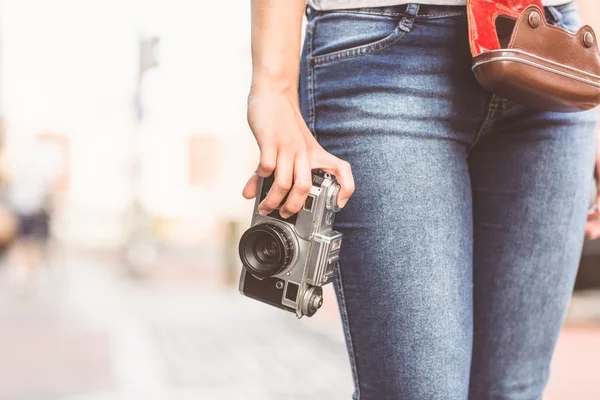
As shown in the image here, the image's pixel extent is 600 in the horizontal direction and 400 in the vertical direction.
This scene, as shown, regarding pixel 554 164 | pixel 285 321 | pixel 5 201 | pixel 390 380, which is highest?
pixel 554 164

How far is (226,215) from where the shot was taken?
839cm

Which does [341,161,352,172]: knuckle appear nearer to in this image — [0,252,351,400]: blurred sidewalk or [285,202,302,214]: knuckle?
[285,202,302,214]: knuckle

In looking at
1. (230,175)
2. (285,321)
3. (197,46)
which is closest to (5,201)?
(230,175)

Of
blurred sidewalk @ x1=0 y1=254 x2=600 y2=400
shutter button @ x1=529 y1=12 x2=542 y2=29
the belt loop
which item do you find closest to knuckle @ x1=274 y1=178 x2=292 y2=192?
the belt loop

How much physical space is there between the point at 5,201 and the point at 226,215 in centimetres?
686

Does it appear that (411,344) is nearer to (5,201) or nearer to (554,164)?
(554,164)

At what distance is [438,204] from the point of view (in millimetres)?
895

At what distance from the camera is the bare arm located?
0.82 m

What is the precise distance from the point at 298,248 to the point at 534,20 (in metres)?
0.42

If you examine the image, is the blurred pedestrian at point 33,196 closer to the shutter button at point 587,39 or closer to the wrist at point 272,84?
the wrist at point 272,84

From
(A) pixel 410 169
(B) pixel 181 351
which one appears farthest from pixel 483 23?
(B) pixel 181 351

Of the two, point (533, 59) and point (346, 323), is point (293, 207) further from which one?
point (533, 59)

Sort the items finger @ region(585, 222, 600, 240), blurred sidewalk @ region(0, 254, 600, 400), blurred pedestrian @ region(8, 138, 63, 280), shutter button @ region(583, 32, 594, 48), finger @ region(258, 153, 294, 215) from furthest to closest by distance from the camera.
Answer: blurred pedestrian @ region(8, 138, 63, 280)
blurred sidewalk @ region(0, 254, 600, 400)
finger @ region(585, 222, 600, 240)
shutter button @ region(583, 32, 594, 48)
finger @ region(258, 153, 294, 215)

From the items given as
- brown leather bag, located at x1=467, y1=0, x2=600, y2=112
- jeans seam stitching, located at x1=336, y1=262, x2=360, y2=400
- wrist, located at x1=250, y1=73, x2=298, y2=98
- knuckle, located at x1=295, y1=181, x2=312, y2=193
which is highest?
brown leather bag, located at x1=467, y1=0, x2=600, y2=112
